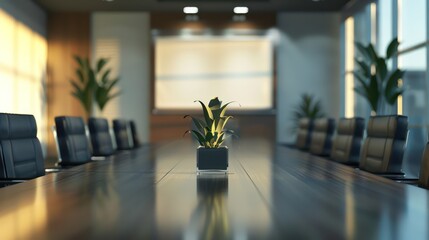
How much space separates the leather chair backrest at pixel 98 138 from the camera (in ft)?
16.8

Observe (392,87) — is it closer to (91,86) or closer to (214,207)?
(91,86)

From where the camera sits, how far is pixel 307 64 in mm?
11500

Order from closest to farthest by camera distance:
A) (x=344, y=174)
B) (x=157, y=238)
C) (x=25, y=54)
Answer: (x=157, y=238) < (x=344, y=174) < (x=25, y=54)

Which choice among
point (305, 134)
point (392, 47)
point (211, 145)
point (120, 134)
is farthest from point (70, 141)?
point (392, 47)

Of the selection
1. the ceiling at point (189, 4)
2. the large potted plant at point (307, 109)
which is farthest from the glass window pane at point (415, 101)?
the ceiling at point (189, 4)

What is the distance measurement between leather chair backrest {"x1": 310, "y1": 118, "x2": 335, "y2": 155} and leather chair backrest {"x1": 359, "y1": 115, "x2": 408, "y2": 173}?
158 centimetres

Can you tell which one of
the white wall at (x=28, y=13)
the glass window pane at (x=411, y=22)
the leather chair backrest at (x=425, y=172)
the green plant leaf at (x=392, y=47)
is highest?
the white wall at (x=28, y=13)

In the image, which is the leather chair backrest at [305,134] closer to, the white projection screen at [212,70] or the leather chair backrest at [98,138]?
the leather chair backrest at [98,138]

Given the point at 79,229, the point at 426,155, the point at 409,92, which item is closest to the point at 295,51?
the point at 409,92

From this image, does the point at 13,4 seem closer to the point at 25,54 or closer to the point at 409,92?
the point at 25,54

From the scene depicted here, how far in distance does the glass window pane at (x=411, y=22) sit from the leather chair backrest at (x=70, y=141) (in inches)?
214

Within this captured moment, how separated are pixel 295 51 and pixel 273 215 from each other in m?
10.5

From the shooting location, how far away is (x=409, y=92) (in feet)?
26.1

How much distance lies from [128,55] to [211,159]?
9.45 m
